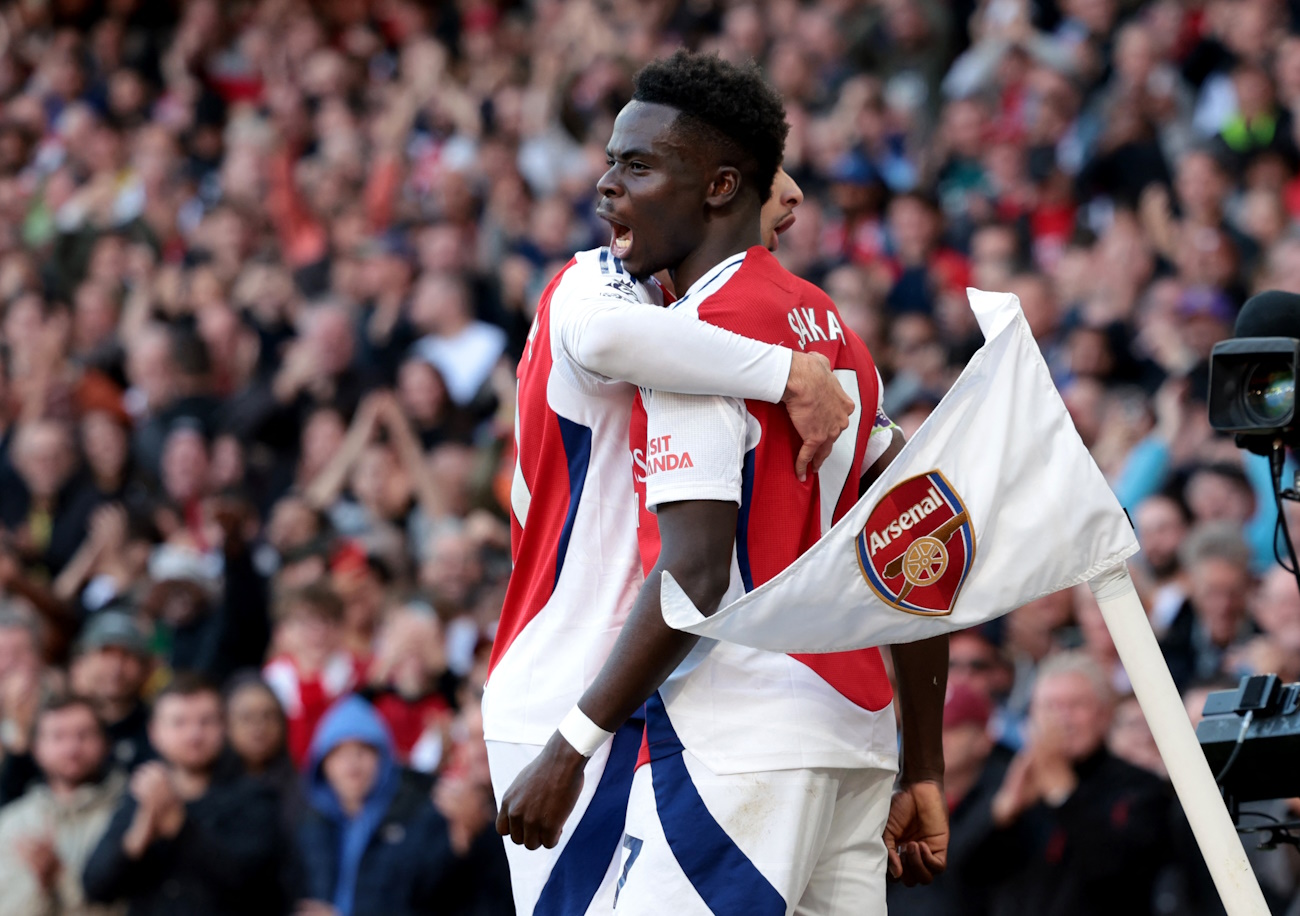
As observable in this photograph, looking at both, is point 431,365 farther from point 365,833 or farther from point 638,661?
point 638,661

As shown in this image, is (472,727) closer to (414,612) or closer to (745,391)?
(414,612)

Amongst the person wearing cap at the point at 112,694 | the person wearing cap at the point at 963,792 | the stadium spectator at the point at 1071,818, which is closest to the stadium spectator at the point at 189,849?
the person wearing cap at the point at 112,694

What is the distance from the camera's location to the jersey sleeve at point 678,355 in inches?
107

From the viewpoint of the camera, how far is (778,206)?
3.13 metres

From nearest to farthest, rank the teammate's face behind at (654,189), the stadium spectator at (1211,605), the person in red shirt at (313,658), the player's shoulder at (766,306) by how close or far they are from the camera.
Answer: the player's shoulder at (766,306) → the teammate's face behind at (654,189) → the stadium spectator at (1211,605) → the person in red shirt at (313,658)

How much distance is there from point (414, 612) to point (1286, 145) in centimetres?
504

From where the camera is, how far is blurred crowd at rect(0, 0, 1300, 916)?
6207 millimetres

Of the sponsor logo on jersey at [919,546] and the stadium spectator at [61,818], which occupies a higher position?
the sponsor logo on jersey at [919,546]

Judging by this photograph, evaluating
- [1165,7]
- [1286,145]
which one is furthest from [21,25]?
[1286,145]

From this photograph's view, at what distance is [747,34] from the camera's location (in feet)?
38.7

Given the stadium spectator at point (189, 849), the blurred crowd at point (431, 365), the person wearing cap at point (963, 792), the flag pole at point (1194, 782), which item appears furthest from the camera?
the stadium spectator at point (189, 849)

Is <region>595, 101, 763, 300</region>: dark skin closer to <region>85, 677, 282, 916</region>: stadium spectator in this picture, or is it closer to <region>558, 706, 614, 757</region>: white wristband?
<region>558, 706, 614, 757</region>: white wristband

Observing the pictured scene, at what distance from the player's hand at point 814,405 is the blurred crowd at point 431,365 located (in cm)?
200

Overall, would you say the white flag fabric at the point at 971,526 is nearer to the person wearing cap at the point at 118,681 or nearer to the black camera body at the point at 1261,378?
the black camera body at the point at 1261,378
